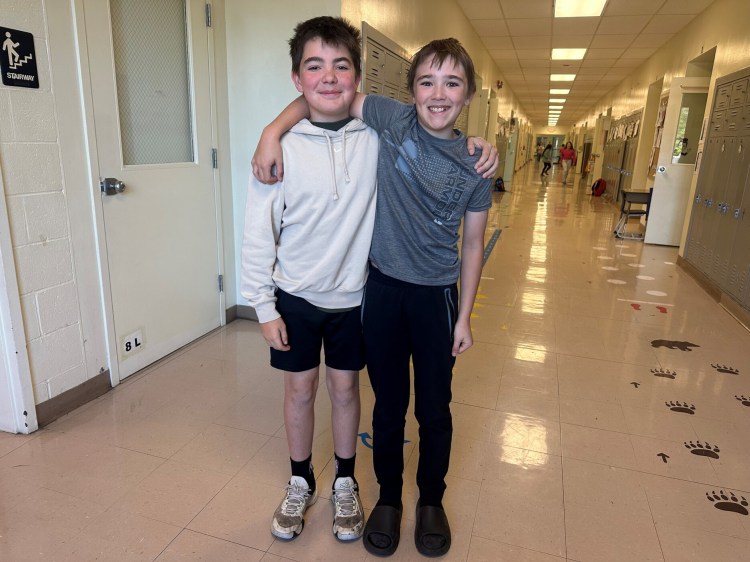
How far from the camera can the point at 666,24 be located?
6.60m

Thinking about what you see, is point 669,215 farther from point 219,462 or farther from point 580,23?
point 219,462

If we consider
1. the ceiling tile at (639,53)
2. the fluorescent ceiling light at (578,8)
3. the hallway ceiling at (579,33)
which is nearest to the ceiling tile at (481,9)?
the hallway ceiling at (579,33)

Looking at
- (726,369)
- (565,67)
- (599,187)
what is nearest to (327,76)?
(726,369)

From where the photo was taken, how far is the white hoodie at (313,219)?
1309mm

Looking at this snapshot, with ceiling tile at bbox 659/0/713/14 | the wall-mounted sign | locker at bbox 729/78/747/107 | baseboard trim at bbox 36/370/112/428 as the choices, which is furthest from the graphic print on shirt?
ceiling tile at bbox 659/0/713/14

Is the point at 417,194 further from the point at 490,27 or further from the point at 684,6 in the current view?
the point at 490,27

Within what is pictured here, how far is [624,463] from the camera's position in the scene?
1.96m

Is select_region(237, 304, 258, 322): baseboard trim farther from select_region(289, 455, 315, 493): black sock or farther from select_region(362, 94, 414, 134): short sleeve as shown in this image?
select_region(362, 94, 414, 134): short sleeve

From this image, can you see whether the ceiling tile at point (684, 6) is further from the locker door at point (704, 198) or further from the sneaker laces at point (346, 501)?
the sneaker laces at point (346, 501)

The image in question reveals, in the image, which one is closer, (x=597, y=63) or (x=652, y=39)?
(x=652, y=39)

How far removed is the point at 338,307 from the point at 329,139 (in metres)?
0.45

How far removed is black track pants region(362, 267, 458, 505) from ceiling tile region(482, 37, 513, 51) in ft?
25.2

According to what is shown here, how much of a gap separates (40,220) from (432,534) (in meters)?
1.81

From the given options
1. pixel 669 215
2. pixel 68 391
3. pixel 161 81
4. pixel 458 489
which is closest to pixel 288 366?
pixel 458 489
